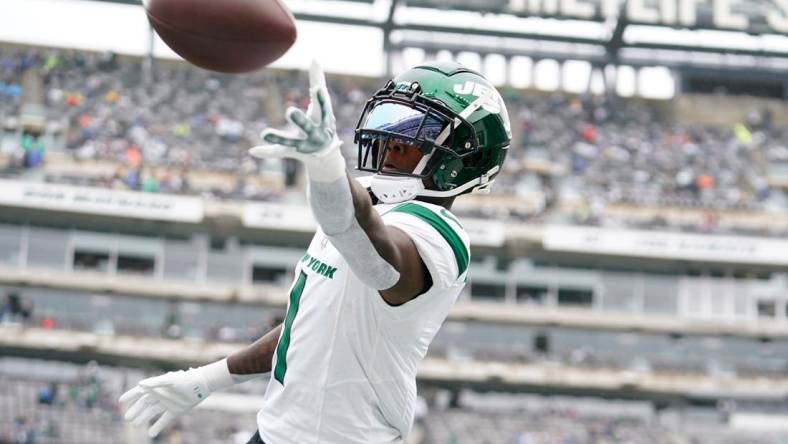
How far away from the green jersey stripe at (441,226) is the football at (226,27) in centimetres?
90

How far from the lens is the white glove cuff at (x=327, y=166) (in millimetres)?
2652

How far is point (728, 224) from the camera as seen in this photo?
27375 mm

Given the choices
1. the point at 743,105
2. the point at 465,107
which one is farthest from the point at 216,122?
the point at 465,107

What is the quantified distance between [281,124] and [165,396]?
25.5m

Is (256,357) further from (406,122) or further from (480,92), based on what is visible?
(480,92)

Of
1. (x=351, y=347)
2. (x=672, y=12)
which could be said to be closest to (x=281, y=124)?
(x=672, y=12)

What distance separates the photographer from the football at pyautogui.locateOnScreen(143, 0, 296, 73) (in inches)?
150

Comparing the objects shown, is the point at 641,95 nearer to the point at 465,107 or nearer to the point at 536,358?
the point at 536,358

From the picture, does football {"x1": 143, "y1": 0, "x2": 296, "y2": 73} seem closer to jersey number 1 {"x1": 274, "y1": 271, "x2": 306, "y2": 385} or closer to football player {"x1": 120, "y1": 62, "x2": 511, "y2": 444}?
football player {"x1": 120, "y1": 62, "x2": 511, "y2": 444}

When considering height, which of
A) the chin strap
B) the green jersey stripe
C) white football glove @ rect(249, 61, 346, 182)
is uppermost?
white football glove @ rect(249, 61, 346, 182)

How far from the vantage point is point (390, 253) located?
297 centimetres

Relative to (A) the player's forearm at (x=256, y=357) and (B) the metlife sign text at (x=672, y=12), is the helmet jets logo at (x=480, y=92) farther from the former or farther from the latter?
(B) the metlife sign text at (x=672, y=12)

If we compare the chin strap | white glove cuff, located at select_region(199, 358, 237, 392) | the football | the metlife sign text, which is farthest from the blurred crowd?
the chin strap

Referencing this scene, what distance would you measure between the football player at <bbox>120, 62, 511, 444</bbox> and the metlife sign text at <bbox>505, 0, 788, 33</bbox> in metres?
28.2
